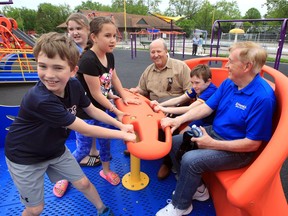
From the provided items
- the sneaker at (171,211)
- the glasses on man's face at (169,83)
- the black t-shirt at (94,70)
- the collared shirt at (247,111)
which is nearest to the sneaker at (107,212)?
the sneaker at (171,211)

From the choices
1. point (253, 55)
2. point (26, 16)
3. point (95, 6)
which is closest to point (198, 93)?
point (253, 55)

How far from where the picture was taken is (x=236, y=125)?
1555mm

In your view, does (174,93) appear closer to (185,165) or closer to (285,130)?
(185,165)

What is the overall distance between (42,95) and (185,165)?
1032 mm

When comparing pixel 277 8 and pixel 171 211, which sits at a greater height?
pixel 277 8

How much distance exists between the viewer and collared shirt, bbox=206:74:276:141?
1.41m

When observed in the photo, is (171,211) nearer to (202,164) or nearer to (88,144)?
(202,164)

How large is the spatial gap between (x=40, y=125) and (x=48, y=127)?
5 cm

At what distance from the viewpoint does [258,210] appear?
1.26 meters

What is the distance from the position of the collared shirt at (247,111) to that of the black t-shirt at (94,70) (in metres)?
0.98

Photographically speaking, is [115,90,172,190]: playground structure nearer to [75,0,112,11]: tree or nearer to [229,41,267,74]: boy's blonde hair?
[229,41,267,74]: boy's blonde hair

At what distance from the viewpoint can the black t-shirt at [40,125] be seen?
4.00ft

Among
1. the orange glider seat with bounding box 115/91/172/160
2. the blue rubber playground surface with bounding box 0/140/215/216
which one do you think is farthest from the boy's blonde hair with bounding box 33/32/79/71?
the blue rubber playground surface with bounding box 0/140/215/216

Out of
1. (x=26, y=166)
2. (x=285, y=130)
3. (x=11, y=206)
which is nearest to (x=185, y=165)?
(x=285, y=130)
